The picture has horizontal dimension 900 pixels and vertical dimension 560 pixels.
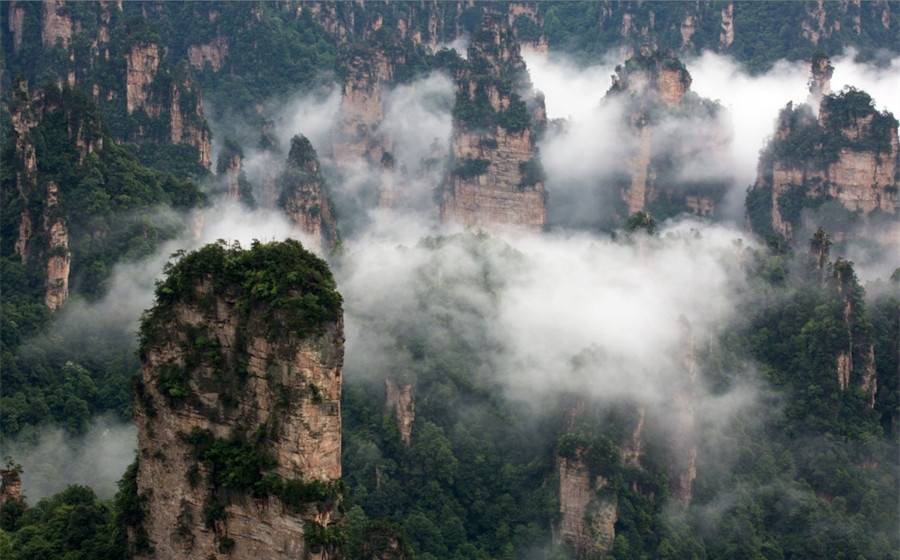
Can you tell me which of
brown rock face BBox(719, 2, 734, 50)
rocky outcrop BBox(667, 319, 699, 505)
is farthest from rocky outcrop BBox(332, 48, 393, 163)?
rocky outcrop BBox(667, 319, 699, 505)

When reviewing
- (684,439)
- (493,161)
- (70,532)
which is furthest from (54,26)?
(70,532)

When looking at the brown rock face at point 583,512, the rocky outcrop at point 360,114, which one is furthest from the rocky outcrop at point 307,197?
the brown rock face at point 583,512

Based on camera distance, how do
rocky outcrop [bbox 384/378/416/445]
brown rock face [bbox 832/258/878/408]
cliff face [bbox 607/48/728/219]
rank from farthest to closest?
cliff face [bbox 607/48/728/219], brown rock face [bbox 832/258/878/408], rocky outcrop [bbox 384/378/416/445]

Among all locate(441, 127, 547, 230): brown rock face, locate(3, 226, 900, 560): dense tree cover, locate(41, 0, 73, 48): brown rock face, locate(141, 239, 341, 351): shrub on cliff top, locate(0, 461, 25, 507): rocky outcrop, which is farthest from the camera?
locate(441, 127, 547, 230): brown rock face

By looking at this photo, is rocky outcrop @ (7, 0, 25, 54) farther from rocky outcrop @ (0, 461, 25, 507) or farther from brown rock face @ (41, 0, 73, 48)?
rocky outcrop @ (0, 461, 25, 507)

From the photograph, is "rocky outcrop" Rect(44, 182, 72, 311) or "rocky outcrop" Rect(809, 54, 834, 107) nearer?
"rocky outcrop" Rect(44, 182, 72, 311)

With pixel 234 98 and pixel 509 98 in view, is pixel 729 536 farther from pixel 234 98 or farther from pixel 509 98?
pixel 234 98

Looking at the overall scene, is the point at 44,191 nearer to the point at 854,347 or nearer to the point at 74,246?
the point at 74,246

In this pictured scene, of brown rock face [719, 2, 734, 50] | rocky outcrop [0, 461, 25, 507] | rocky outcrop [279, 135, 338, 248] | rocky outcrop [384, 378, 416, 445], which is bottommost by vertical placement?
rocky outcrop [384, 378, 416, 445]
